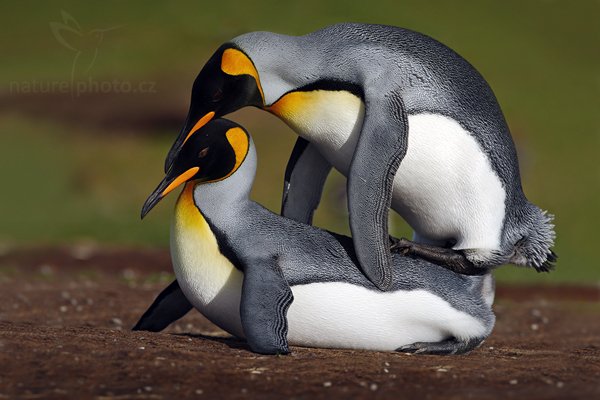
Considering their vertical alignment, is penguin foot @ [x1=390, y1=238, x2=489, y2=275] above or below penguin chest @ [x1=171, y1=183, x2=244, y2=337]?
above

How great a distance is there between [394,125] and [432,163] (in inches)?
12.1

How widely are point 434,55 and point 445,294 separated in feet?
4.19

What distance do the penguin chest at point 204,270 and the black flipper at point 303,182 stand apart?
0.81 metres

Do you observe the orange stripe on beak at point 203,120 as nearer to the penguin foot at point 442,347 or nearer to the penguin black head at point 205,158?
the penguin black head at point 205,158

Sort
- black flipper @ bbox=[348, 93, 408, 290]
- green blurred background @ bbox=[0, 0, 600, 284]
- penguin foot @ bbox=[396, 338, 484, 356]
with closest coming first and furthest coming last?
black flipper @ bbox=[348, 93, 408, 290]
penguin foot @ bbox=[396, 338, 484, 356]
green blurred background @ bbox=[0, 0, 600, 284]

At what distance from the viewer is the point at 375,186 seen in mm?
5238

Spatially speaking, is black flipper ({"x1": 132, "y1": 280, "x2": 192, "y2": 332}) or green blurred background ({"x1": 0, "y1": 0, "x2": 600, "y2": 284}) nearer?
black flipper ({"x1": 132, "y1": 280, "x2": 192, "y2": 332})

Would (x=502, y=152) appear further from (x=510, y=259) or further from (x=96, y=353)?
(x=96, y=353)

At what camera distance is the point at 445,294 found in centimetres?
545

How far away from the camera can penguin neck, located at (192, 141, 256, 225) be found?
211 inches

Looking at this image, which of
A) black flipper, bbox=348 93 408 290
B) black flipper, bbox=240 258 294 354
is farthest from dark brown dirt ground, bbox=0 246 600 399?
black flipper, bbox=348 93 408 290

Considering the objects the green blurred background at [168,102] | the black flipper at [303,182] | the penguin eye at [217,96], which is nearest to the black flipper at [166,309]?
the black flipper at [303,182]

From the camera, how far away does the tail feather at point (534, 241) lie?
18.7 feet

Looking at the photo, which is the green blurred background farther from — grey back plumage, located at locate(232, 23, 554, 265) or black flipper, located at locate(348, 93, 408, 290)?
black flipper, located at locate(348, 93, 408, 290)
